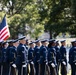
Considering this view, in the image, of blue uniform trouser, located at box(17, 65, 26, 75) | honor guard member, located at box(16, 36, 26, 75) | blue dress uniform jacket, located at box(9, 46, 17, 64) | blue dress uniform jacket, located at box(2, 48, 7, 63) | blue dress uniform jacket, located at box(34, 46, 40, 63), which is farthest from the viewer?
blue dress uniform jacket, located at box(34, 46, 40, 63)

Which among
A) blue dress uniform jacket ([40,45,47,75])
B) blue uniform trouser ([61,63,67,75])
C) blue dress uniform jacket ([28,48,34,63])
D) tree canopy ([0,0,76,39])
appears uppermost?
tree canopy ([0,0,76,39])

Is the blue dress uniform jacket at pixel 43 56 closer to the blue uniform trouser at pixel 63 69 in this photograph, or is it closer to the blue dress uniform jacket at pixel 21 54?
the blue dress uniform jacket at pixel 21 54

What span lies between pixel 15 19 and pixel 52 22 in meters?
3.95

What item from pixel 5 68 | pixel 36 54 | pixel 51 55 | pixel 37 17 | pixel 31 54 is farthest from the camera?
pixel 37 17

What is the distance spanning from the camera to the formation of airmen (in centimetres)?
1135

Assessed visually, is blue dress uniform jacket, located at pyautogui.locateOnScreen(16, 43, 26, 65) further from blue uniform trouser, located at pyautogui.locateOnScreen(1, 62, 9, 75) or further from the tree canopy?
the tree canopy

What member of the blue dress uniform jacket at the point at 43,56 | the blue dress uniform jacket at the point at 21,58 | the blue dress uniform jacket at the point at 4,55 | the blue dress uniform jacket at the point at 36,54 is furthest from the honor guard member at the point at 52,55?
the blue dress uniform jacket at the point at 4,55

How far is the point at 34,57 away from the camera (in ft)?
40.1

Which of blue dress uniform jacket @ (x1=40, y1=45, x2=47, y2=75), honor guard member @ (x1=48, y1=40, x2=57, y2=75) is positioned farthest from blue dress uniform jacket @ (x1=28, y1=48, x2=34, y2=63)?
honor guard member @ (x1=48, y1=40, x2=57, y2=75)

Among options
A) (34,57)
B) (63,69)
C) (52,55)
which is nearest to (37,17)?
(63,69)

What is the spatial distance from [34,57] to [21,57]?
3.14 ft

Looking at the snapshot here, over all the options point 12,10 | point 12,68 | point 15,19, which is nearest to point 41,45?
point 12,68

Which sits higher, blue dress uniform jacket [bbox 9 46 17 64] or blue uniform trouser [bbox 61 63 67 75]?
blue dress uniform jacket [bbox 9 46 17 64]

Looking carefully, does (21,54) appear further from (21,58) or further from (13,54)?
(13,54)
